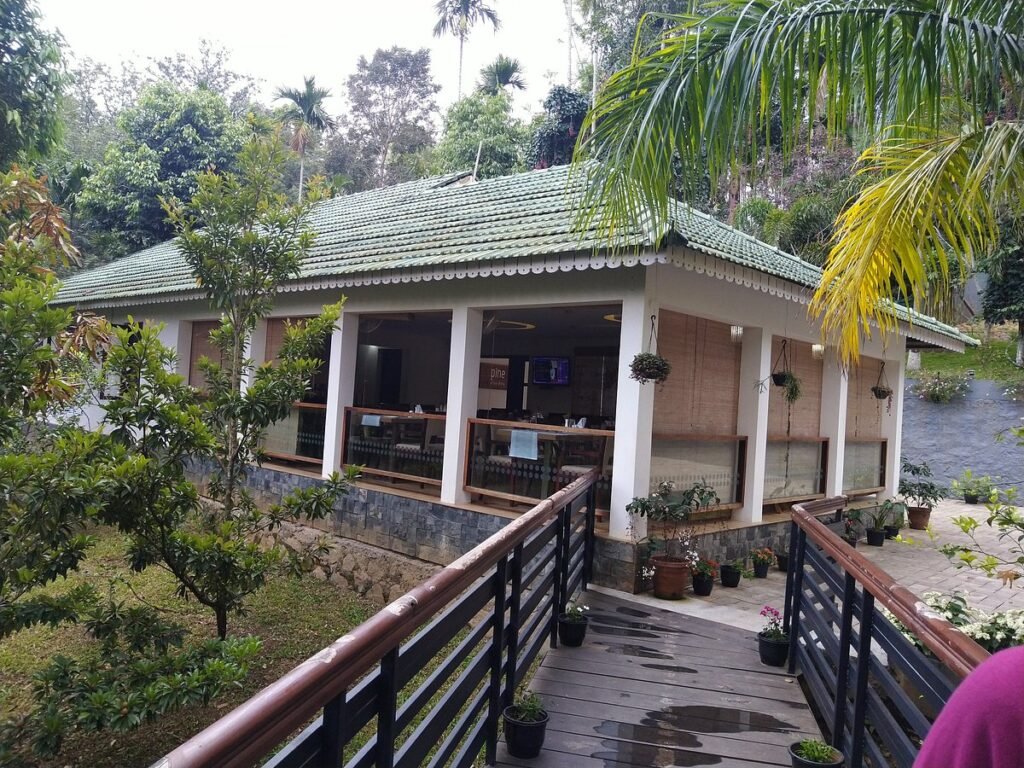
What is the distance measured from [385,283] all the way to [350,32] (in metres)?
53.0

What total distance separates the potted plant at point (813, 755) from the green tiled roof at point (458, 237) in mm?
2925

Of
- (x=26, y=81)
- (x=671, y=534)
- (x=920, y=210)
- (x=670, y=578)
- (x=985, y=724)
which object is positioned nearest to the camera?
(x=985, y=724)

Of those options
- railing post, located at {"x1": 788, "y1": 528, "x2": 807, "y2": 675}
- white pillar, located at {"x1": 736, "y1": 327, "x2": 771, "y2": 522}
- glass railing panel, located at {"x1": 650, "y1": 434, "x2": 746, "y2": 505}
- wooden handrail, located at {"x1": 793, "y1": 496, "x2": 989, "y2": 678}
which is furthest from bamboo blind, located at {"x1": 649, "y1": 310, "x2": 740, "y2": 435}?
wooden handrail, located at {"x1": 793, "y1": 496, "x2": 989, "y2": 678}

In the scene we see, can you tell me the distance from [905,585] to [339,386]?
690cm

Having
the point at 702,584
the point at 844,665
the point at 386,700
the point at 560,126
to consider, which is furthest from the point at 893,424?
the point at 560,126

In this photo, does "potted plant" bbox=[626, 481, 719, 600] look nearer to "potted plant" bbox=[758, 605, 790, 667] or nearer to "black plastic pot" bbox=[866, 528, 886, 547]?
"potted plant" bbox=[758, 605, 790, 667]

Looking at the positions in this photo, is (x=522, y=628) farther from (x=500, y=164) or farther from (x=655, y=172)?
(x=500, y=164)

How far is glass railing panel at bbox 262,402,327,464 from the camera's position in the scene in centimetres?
988

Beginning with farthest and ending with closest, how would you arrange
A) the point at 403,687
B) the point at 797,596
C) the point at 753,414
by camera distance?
the point at 753,414 → the point at 797,596 → the point at 403,687

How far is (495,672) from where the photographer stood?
10.5ft

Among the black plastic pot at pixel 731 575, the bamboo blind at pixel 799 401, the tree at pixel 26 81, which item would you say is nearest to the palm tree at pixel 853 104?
the black plastic pot at pixel 731 575

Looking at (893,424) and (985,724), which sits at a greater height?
(893,424)

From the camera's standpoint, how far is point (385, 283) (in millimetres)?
8234

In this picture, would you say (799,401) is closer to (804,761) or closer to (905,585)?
(905,585)
